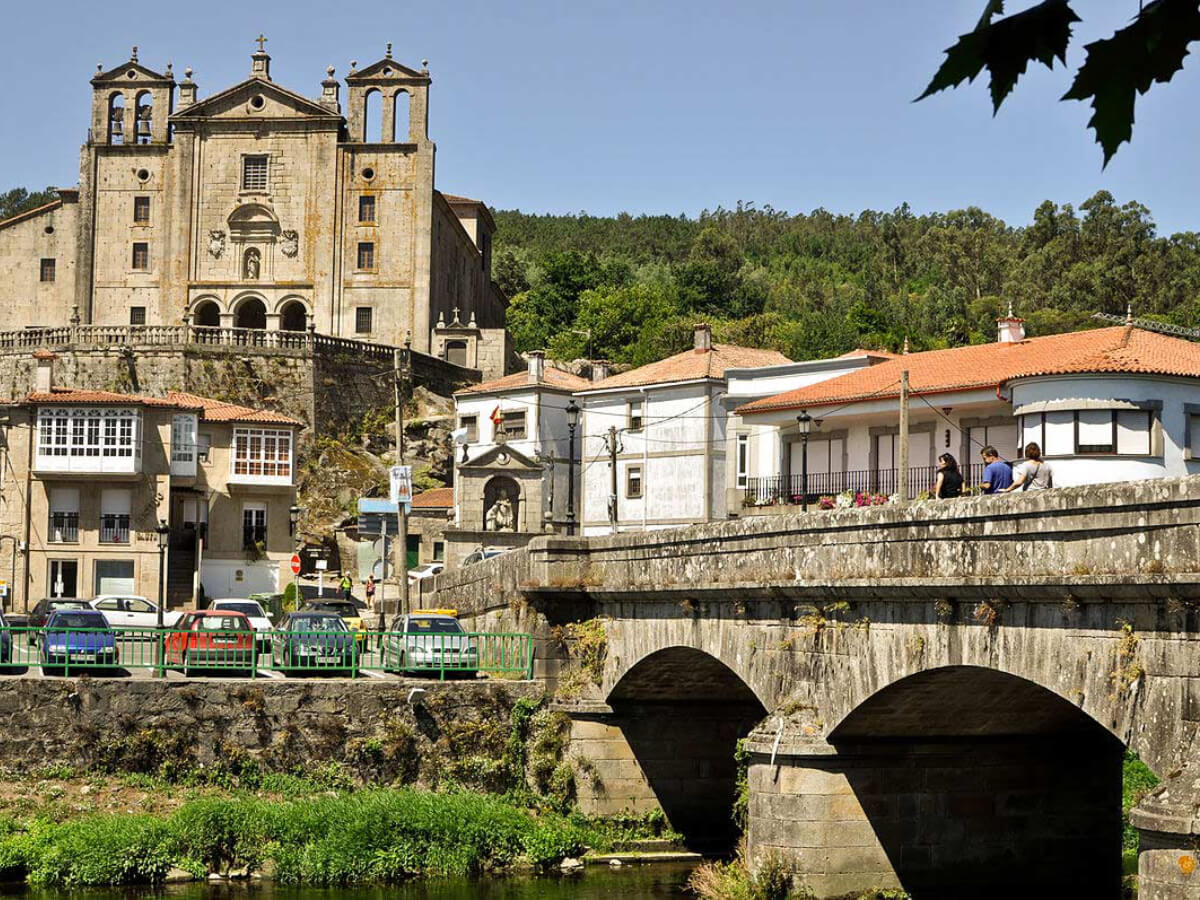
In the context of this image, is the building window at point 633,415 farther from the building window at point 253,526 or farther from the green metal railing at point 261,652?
the green metal railing at point 261,652

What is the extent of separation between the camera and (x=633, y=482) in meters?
70.0

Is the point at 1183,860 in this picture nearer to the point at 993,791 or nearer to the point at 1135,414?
the point at 993,791

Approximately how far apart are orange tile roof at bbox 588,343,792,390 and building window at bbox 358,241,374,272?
18540mm

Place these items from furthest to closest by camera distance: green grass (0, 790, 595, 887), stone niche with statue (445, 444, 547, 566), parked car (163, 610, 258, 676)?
stone niche with statue (445, 444, 547, 566) → parked car (163, 610, 258, 676) → green grass (0, 790, 595, 887)

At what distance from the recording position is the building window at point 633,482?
2741 inches

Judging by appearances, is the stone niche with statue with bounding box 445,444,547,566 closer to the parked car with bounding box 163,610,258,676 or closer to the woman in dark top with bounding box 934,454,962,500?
the parked car with bounding box 163,610,258,676

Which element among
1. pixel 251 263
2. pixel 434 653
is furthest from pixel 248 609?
pixel 251 263

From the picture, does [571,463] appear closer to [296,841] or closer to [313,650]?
[313,650]

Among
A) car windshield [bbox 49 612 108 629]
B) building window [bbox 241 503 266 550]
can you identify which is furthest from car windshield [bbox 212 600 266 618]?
building window [bbox 241 503 266 550]

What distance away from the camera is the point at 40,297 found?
90125mm

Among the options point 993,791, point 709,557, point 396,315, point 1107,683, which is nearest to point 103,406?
point 396,315

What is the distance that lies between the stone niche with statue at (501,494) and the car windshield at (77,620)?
3124cm

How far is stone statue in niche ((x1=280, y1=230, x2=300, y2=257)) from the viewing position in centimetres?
8775

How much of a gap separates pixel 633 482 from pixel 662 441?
2.64 metres
